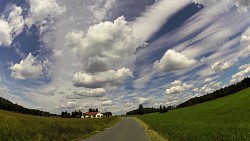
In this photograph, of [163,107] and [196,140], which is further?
[163,107]

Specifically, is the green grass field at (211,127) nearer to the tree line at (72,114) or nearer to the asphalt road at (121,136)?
the asphalt road at (121,136)

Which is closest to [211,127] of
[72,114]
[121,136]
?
[121,136]

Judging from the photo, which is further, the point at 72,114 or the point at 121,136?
the point at 72,114

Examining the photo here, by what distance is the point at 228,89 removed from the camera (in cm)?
16625

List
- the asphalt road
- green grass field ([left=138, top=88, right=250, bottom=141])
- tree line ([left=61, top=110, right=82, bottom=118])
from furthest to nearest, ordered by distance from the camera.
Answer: tree line ([left=61, top=110, right=82, bottom=118]) < the asphalt road < green grass field ([left=138, top=88, right=250, bottom=141])

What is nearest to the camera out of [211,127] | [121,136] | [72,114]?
[121,136]

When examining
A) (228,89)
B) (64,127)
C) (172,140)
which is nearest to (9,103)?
(228,89)

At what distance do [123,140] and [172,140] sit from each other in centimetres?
→ 397

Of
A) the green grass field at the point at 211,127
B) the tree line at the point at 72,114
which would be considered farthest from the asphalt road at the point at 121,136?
the tree line at the point at 72,114

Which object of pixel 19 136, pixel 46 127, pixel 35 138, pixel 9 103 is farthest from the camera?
pixel 9 103

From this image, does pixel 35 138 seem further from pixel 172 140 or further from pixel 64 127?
pixel 172 140

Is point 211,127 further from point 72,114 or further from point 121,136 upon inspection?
point 72,114

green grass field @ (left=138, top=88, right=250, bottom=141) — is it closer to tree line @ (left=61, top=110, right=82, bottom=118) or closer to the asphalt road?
the asphalt road

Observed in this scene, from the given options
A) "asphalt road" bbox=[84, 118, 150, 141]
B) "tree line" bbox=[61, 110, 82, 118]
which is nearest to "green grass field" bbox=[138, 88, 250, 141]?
"asphalt road" bbox=[84, 118, 150, 141]
